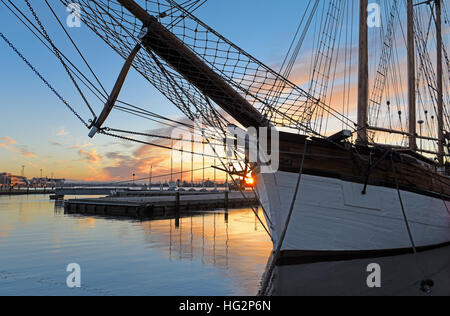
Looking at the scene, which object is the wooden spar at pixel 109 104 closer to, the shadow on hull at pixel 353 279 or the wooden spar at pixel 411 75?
the shadow on hull at pixel 353 279

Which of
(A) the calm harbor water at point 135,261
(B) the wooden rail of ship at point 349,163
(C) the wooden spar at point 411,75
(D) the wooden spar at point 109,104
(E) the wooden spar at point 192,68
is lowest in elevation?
(A) the calm harbor water at point 135,261

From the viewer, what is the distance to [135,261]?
34.5 ft

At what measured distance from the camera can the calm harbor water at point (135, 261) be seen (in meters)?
7.58

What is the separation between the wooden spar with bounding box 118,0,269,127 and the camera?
670cm

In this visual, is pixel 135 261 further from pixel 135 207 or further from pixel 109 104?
pixel 135 207

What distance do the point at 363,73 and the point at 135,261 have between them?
1006cm

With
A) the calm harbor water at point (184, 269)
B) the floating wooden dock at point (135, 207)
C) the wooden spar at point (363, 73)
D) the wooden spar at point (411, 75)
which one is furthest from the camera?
the floating wooden dock at point (135, 207)

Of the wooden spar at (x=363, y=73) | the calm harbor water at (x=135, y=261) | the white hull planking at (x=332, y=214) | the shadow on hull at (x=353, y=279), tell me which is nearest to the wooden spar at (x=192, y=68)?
the white hull planking at (x=332, y=214)

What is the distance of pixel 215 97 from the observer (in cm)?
765

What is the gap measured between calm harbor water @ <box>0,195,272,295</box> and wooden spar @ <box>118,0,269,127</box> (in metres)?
4.07

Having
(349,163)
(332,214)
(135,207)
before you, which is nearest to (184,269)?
(332,214)

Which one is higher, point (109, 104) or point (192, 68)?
point (192, 68)

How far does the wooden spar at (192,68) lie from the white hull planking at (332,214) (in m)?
1.59

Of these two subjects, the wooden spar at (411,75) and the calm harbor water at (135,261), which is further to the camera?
the wooden spar at (411,75)
